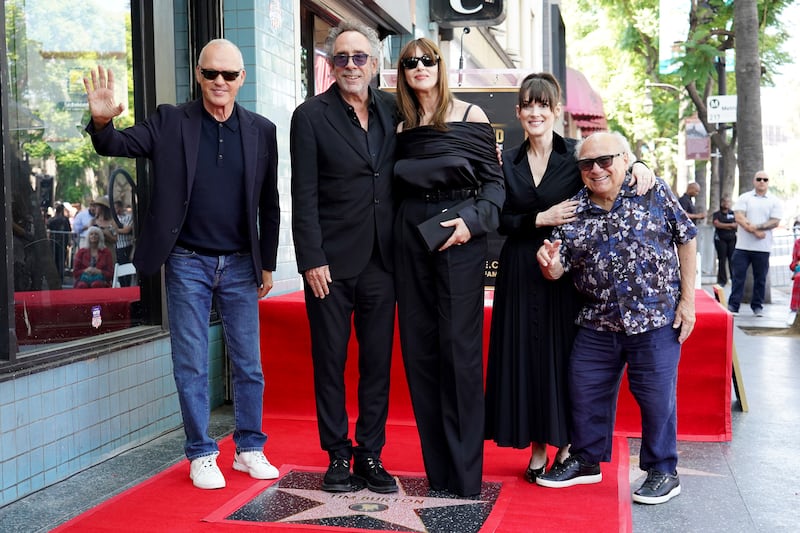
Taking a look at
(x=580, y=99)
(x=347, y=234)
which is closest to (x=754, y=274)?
(x=347, y=234)

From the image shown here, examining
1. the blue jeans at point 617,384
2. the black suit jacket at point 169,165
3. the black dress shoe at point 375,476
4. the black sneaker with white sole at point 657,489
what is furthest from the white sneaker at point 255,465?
the black sneaker with white sole at point 657,489

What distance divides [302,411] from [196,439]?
163 centimetres

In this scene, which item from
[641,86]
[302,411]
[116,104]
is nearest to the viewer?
[116,104]

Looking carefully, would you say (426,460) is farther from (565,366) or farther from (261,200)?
(261,200)

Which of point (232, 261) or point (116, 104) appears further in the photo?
point (232, 261)

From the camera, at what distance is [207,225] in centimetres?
441

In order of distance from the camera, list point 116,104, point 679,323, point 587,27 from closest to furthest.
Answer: point 116,104 → point 679,323 → point 587,27

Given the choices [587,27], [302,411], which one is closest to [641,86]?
[587,27]

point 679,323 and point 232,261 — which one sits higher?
point 232,261

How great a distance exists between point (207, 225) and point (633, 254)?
1.95 m

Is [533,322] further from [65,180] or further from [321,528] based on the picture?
[65,180]

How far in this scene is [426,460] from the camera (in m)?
4.35

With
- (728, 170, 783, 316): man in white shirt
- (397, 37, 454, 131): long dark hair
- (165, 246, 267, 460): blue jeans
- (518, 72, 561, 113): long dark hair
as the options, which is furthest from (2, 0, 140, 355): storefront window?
(728, 170, 783, 316): man in white shirt

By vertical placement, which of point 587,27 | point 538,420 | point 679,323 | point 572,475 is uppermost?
point 587,27
